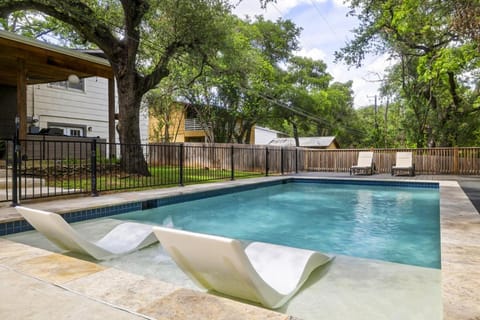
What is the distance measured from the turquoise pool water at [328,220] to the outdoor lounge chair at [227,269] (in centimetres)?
159

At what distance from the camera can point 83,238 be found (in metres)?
2.98

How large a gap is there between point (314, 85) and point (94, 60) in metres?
18.8

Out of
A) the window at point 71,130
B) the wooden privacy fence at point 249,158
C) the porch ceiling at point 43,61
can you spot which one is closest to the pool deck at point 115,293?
the porch ceiling at point 43,61

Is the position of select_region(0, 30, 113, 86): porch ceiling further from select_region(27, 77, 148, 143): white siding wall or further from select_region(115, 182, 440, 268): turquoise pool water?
select_region(115, 182, 440, 268): turquoise pool water

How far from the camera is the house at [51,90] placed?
24.8 feet

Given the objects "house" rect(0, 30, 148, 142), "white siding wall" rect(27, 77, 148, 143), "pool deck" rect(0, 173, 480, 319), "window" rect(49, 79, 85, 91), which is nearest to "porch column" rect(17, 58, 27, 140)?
"house" rect(0, 30, 148, 142)

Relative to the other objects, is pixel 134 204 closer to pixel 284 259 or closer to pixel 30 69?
pixel 284 259

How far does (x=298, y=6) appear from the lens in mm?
11719

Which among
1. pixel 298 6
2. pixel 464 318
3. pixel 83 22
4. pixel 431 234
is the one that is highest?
pixel 298 6

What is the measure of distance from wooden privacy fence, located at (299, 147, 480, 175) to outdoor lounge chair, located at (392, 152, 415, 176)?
984 mm

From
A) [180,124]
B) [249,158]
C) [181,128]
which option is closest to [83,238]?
[249,158]

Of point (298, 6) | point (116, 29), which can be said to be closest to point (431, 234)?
point (298, 6)

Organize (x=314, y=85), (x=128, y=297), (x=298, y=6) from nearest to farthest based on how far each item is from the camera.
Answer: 1. (x=128, y=297)
2. (x=298, y=6)
3. (x=314, y=85)

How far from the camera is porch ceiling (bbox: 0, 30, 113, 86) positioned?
7234 mm
